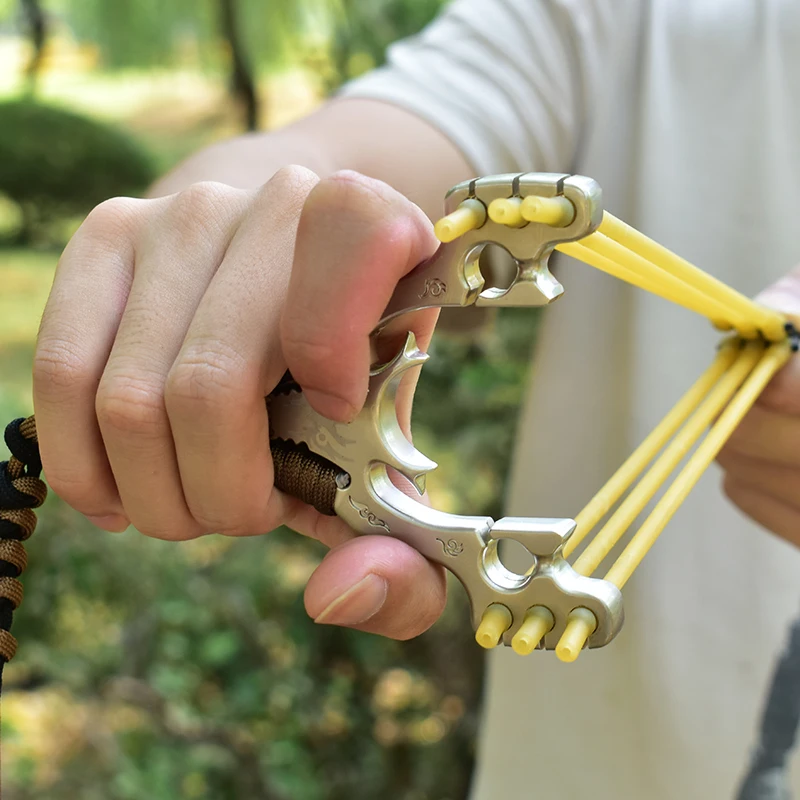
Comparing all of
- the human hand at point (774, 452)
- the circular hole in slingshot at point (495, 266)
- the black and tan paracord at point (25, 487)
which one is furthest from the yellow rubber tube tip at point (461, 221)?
the circular hole in slingshot at point (495, 266)

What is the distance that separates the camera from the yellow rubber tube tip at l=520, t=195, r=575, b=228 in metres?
0.27

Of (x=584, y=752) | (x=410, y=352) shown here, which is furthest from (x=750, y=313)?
(x=584, y=752)

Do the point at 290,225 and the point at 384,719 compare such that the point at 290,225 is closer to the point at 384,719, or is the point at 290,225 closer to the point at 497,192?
the point at 497,192

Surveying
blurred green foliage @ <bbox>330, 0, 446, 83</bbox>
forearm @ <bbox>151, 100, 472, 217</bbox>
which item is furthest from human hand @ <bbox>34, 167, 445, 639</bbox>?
blurred green foliage @ <bbox>330, 0, 446, 83</bbox>

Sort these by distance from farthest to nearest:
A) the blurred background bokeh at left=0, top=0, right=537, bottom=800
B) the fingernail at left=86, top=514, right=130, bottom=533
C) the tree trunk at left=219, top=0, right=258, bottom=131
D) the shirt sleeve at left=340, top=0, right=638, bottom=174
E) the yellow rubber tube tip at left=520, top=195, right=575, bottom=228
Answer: the tree trunk at left=219, top=0, right=258, bottom=131 < the blurred background bokeh at left=0, top=0, right=537, bottom=800 < the shirt sleeve at left=340, top=0, right=638, bottom=174 < the fingernail at left=86, top=514, right=130, bottom=533 < the yellow rubber tube tip at left=520, top=195, right=575, bottom=228

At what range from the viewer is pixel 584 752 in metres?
0.83

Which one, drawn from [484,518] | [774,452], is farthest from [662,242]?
[484,518]

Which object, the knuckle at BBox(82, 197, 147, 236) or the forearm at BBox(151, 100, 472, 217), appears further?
the forearm at BBox(151, 100, 472, 217)

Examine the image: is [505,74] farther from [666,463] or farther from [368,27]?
[368,27]

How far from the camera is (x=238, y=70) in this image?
1.72 meters

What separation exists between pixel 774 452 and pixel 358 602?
33 centimetres

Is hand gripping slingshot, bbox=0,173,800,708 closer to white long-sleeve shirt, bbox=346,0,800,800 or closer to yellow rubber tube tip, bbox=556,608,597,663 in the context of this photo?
yellow rubber tube tip, bbox=556,608,597,663

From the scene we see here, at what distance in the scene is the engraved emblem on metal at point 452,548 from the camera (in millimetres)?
310

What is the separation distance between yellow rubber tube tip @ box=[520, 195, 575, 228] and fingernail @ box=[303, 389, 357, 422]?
0.30ft
